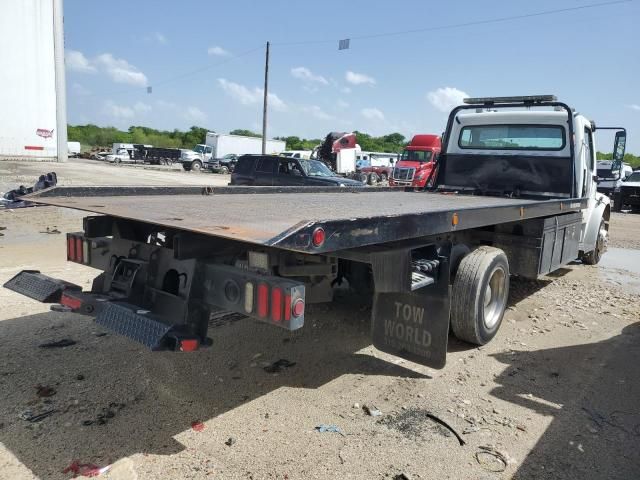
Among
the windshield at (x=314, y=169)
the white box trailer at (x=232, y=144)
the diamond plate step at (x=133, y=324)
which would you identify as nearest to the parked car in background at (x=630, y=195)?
the windshield at (x=314, y=169)

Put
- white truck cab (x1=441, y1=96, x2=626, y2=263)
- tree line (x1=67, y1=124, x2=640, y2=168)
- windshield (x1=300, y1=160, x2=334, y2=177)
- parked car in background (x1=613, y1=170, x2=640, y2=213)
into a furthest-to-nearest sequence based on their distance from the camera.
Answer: tree line (x1=67, y1=124, x2=640, y2=168), parked car in background (x1=613, y1=170, x2=640, y2=213), windshield (x1=300, y1=160, x2=334, y2=177), white truck cab (x1=441, y1=96, x2=626, y2=263)

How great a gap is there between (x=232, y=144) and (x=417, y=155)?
77.7ft

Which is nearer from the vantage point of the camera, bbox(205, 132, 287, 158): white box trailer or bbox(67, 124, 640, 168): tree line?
bbox(205, 132, 287, 158): white box trailer

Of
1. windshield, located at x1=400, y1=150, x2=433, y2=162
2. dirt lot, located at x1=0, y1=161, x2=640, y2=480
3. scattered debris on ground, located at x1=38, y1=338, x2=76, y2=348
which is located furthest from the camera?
windshield, located at x1=400, y1=150, x2=433, y2=162

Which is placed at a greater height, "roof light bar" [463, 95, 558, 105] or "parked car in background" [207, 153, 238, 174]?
"roof light bar" [463, 95, 558, 105]

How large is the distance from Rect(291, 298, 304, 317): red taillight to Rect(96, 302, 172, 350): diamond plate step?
75 cm

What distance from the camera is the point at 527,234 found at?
211 inches

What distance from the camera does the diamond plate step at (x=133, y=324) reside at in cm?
283

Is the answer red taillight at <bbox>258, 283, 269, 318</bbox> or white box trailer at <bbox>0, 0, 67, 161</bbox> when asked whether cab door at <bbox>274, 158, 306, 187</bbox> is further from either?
red taillight at <bbox>258, 283, 269, 318</bbox>

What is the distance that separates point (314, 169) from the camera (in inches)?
605

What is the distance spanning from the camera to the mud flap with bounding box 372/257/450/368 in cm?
375

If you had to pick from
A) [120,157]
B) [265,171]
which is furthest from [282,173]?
[120,157]

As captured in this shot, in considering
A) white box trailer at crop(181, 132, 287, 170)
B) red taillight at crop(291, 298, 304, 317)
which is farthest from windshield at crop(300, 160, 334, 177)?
white box trailer at crop(181, 132, 287, 170)

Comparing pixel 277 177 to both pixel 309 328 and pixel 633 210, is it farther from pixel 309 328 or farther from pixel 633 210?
pixel 633 210
